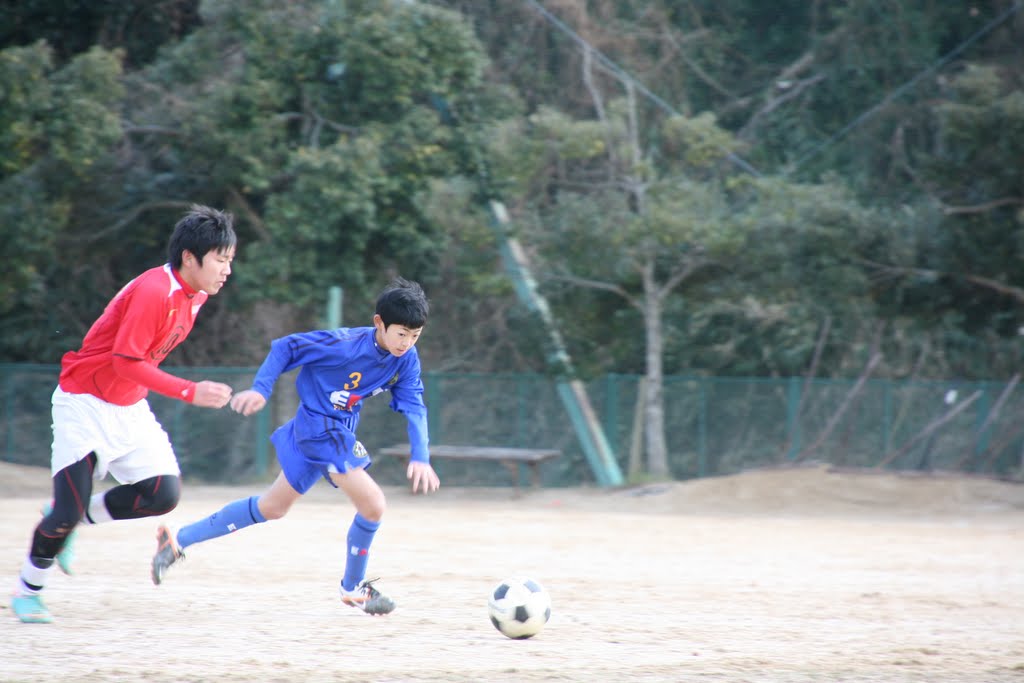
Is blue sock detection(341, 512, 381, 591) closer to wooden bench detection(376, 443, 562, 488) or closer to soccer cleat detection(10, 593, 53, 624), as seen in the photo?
soccer cleat detection(10, 593, 53, 624)

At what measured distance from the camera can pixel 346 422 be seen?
17.7ft

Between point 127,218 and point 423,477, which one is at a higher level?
point 127,218

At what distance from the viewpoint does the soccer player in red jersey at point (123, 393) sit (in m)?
4.77

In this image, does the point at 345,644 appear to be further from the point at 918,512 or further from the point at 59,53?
the point at 59,53

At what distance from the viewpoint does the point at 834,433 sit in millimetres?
18625

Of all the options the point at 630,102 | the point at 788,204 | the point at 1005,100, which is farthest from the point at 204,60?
the point at 1005,100

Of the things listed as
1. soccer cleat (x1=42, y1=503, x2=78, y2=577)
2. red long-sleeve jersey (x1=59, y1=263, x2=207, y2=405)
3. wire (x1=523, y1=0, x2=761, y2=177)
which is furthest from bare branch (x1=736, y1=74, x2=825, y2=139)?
soccer cleat (x1=42, y1=503, x2=78, y2=577)

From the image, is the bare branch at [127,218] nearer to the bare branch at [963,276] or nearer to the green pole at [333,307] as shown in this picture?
the green pole at [333,307]

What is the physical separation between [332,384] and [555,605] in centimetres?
184

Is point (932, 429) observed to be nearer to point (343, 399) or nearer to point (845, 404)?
point (845, 404)

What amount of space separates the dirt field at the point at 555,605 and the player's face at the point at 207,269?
5.17 ft

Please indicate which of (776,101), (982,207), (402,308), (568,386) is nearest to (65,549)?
(402,308)

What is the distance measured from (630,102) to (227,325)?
833cm

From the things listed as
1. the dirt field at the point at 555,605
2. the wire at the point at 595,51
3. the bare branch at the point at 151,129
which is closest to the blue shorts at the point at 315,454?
the dirt field at the point at 555,605
